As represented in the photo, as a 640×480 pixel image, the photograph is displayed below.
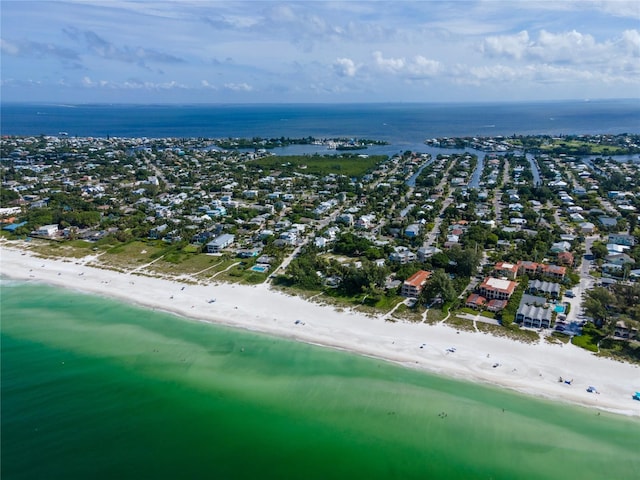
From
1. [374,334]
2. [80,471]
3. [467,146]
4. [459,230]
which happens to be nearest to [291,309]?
[374,334]

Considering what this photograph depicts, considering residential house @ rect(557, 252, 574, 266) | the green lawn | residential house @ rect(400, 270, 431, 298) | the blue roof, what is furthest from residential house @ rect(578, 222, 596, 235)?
the blue roof

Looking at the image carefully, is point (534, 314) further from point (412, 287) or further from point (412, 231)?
point (412, 231)

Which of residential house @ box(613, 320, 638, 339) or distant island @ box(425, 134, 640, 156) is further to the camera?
distant island @ box(425, 134, 640, 156)

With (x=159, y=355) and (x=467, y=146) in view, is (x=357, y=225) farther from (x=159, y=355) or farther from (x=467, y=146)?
(x=467, y=146)

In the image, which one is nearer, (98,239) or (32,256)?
(32,256)

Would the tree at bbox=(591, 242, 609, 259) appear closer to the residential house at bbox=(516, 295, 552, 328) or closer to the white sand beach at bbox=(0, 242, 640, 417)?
the residential house at bbox=(516, 295, 552, 328)

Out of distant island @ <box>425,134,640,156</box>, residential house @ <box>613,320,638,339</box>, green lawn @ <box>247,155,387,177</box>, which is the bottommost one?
residential house @ <box>613,320,638,339</box>

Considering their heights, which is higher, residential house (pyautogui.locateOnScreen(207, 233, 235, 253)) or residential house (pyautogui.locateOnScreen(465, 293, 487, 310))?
residential house (pyautogui.locateOnScreen(207, 233, 235, 253))
